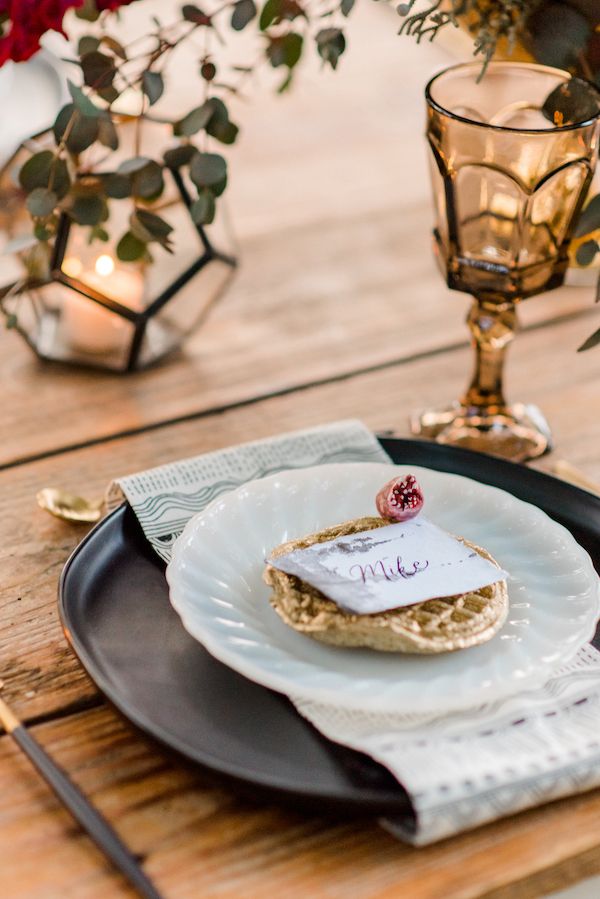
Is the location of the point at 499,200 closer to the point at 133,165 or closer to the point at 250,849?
the point at 133,165

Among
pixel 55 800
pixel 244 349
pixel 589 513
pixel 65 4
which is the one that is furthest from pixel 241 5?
pixel 55 800

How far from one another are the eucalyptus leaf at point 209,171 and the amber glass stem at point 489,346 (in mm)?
220

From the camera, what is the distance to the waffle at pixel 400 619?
522 millimetres

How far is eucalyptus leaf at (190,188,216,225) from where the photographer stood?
2.58ft

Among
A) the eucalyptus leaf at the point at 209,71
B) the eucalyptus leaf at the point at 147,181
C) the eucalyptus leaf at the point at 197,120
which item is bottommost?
the eucalyptus leaf at the point at 147,181

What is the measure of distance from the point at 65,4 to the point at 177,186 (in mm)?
196

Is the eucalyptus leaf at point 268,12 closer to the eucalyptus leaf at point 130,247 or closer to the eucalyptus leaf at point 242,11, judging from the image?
the eucalyptus leaf at point 242,11

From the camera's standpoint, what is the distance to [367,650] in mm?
535

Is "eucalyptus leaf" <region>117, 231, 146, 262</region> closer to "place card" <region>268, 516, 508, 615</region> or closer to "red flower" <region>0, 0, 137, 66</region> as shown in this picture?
"red flower" <region>0, 0, 137, 66</region>

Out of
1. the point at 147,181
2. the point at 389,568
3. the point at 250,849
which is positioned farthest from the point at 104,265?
the point at 250,849

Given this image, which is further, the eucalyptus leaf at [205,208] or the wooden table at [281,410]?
the eucalyptus leaf at [205,208]

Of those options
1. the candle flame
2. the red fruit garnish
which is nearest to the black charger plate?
the red fruit garnish

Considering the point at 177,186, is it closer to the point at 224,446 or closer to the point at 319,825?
the point at 224,446

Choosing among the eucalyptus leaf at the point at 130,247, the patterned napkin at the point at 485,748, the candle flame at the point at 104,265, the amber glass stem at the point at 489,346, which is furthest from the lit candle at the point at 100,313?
the patterned napkin at the point at 485,748
